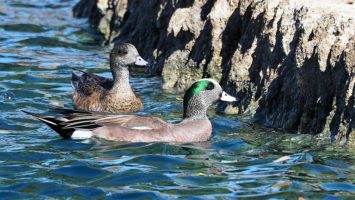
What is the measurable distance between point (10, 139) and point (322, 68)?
3.43 meters

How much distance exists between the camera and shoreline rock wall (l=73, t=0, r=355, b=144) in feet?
33.1

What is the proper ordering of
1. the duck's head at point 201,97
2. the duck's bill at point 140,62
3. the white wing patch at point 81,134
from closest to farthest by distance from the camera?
the white wing patch at point 81,134, the duck's head at point 201,97, the duck's bill at point 140,62

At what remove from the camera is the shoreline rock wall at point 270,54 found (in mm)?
10086

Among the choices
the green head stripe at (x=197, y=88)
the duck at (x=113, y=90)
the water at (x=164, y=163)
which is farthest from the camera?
the duck at (x=113, y=90)

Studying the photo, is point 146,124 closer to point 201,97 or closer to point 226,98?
point 201,97

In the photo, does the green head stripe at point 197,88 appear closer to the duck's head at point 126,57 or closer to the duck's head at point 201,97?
the duck's head at point 201,97

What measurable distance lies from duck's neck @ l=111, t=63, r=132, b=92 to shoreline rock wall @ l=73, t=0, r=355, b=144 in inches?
21.3

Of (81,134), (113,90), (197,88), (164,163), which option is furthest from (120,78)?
(164,163)

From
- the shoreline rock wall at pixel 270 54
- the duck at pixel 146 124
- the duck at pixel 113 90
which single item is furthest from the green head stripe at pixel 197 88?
the duck at pixel 113 90

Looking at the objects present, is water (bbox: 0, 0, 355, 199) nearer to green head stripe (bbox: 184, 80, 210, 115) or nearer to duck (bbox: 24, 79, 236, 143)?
duck (bbox: 24, 79, 236, 143)

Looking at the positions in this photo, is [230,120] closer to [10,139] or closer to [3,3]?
[10,139]

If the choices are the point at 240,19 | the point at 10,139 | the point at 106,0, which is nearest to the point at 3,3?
the point at 106,0

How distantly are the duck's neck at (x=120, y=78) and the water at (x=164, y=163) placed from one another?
1.12 ft

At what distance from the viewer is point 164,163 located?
31.2 ft
